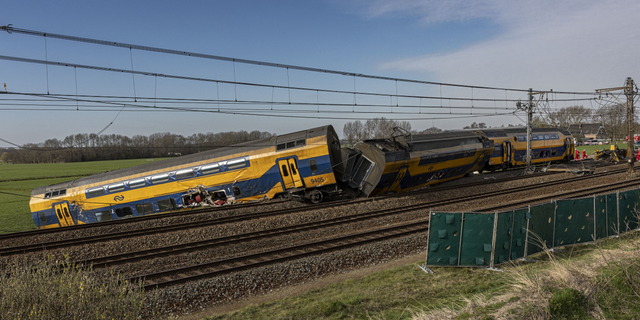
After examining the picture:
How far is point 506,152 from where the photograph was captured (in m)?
34.3

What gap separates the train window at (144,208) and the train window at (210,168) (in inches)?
170

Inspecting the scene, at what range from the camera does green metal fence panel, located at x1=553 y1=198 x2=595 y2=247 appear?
36.7 feet

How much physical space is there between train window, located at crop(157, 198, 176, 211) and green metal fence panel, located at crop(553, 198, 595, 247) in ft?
65.2

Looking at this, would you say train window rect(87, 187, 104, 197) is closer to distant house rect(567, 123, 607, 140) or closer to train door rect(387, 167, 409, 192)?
train door rect(387, 167, 409, 192)

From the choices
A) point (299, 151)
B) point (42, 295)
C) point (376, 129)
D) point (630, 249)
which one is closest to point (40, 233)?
point (299, 151)

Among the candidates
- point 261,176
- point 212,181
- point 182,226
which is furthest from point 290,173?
point 182,226

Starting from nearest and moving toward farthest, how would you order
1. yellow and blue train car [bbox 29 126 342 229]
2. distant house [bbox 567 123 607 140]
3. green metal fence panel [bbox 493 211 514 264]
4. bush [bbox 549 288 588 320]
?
bush [bbox 549 288 588 320]
green metal fence panel [bbox 493 211 514 264]
yellow and blue train car [bbox 29 126 342 229]
distant house [bbox 567 123 607 140]

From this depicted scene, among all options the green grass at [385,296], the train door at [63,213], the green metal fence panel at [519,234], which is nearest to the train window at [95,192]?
the train door at [63,213]

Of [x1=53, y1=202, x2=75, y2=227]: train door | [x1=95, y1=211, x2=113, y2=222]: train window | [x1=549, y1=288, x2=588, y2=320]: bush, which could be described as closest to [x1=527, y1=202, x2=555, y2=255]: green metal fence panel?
[x1=549, y1=288, x2=588, y2=320]: bush

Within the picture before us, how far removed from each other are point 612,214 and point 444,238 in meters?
7.10

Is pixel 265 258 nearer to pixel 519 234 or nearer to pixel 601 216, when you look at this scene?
pixel 519 234

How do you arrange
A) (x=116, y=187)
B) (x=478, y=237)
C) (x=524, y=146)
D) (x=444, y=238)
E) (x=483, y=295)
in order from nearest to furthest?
(x=483, y=295) → (x=478, y=237) → (x=444, y=238) → (x=116, y=187) → (x=524, y=146)

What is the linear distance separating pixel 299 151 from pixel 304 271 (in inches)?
368

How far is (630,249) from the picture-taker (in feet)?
27.9
